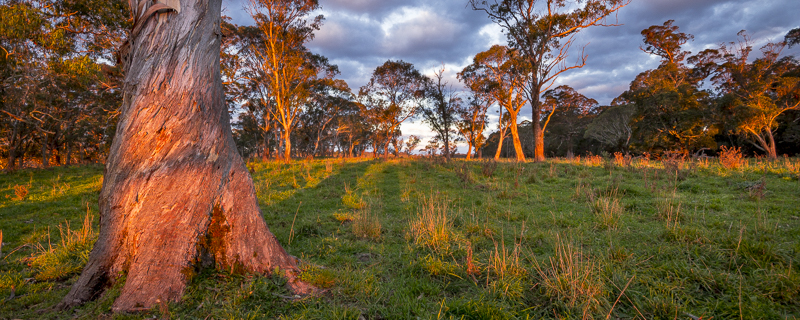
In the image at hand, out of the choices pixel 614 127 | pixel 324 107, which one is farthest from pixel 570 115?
pixel 324 107

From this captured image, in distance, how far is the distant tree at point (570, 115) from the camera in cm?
3262

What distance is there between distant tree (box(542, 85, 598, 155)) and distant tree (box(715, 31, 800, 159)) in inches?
526

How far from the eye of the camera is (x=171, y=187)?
2.43 m

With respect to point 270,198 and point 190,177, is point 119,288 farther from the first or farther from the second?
point 270,198

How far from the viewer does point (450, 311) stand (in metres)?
2.28

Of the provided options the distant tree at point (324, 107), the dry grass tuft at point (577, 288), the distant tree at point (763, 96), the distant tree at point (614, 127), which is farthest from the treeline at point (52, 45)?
the distant tree at point (614, 127)

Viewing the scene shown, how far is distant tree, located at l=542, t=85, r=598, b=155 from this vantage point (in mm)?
32625

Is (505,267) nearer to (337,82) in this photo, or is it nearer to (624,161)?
(624,161)

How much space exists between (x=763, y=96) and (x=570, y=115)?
21.0 m

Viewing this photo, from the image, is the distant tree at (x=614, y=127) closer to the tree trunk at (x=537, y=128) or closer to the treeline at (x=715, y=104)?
the treeline at (x=715, y=104)

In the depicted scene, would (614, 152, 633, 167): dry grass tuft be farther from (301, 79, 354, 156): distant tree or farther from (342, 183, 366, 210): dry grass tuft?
(301, 79, 354, 156): distant tree

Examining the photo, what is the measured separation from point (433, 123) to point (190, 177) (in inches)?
1096

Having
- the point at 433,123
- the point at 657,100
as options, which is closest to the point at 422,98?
the point at 433,123

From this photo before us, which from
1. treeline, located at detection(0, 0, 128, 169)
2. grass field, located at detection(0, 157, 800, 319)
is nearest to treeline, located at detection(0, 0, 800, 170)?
treeline, located at detection(0, 0, 128, 169)
